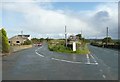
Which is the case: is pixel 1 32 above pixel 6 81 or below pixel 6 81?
above

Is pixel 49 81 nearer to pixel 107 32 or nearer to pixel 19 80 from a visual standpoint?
pixel 19 80

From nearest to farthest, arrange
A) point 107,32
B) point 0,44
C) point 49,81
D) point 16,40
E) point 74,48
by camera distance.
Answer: point 49,81, point 0,44, point 74,48, point 107,32, point 16,40

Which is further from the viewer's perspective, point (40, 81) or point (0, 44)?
point (0, 44)

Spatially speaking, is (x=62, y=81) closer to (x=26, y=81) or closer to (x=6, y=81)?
(x=26, y=81)

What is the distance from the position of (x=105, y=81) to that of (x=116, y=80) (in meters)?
0.68

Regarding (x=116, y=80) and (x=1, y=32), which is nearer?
(x=116, y=80)

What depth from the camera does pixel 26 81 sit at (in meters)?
11.5

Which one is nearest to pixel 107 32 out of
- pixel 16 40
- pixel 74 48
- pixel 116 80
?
pixel 74 48

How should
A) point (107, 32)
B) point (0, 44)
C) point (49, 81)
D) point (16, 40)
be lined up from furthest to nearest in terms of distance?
point (16, 40) < point (107, 32) < point (0, 44) < point (49, 81)

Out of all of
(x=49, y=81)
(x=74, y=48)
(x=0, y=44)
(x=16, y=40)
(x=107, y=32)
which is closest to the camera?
(x=49, y=81)

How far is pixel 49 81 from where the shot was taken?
11477 millimetres

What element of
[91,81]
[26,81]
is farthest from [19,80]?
[91,81]

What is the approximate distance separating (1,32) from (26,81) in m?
26.5

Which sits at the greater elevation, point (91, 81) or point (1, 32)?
point (1, 32)
